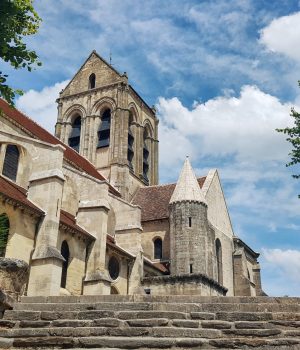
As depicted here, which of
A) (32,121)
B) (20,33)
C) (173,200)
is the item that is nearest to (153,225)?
(173,200)

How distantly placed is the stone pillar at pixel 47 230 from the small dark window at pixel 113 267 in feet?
16.9

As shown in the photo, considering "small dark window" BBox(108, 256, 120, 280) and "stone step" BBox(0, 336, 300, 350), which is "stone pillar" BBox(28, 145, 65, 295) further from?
"stone step" BBox(0, 336, 300, 350)

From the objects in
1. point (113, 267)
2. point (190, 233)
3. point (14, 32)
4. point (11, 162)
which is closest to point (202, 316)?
point (14, 32)

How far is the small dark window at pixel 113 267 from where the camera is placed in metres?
20.7

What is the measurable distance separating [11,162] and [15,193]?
2888mm

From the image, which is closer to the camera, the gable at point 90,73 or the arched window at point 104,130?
the arched window at point 104,130

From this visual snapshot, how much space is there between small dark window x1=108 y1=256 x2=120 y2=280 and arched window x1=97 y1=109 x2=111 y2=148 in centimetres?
1442

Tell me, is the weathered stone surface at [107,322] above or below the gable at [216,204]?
below

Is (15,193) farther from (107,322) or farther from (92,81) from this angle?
(92,81)

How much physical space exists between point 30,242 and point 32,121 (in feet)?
40.2

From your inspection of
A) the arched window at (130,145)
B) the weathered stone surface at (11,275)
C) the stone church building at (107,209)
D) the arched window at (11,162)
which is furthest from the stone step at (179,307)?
the arched window at (130,145)

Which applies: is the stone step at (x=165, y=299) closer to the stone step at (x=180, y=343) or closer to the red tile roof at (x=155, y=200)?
the stone step at (x=180, y=343)

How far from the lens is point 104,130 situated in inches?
1374

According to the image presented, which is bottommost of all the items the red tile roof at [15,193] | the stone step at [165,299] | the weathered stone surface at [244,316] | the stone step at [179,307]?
the weathered stone surface at [244,316]
